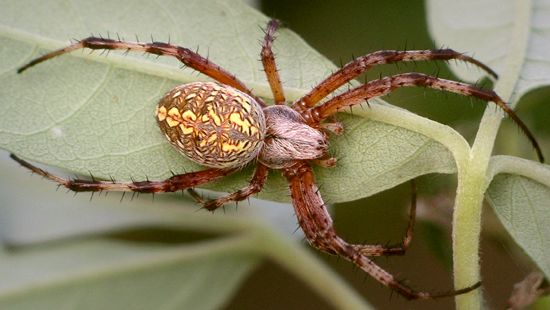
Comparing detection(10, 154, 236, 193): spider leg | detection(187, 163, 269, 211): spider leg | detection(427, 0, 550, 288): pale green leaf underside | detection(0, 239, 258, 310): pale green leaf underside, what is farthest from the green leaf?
detection(0, 239, 258, 310): pale green leaf underside

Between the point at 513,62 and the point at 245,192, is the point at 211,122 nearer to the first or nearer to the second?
the point at 245,192

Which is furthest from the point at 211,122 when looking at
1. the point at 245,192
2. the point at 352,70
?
the point at 352,70

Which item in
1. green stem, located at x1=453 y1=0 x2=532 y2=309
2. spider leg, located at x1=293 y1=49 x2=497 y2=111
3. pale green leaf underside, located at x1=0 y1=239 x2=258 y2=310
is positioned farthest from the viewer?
pale green leaf underside, located at x1=0 y1=239 x2=258 y2=310

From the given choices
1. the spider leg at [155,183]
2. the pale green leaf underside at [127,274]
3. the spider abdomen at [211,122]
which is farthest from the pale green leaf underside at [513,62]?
the pale green leaf underside at [127,274]

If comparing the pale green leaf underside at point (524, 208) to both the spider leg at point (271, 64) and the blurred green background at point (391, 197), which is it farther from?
the spider leg at point (271, 64)

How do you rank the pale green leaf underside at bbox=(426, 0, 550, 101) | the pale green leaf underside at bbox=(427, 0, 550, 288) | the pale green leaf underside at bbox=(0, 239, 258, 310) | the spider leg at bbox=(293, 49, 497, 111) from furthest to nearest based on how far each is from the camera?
the pale green leaf underside at bbox=(0, 239, 258, 310)
the spider leg at bbox=(293, 49, 497, 111)
the pale green leaf underside at bbox=(426, 0, 550, 101)
the pale green leaf underside at bbox=(427, 0, 550, 288)

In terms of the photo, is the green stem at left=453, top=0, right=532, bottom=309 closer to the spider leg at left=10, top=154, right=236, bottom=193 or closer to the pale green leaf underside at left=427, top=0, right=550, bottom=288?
the pale green leaf underside at left=427, top=0, right=550, bottom=288

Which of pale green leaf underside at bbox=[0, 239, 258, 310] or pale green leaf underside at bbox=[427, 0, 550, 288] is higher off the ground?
pale green leaf underside at bbox=[427, 0, 550, 288]
